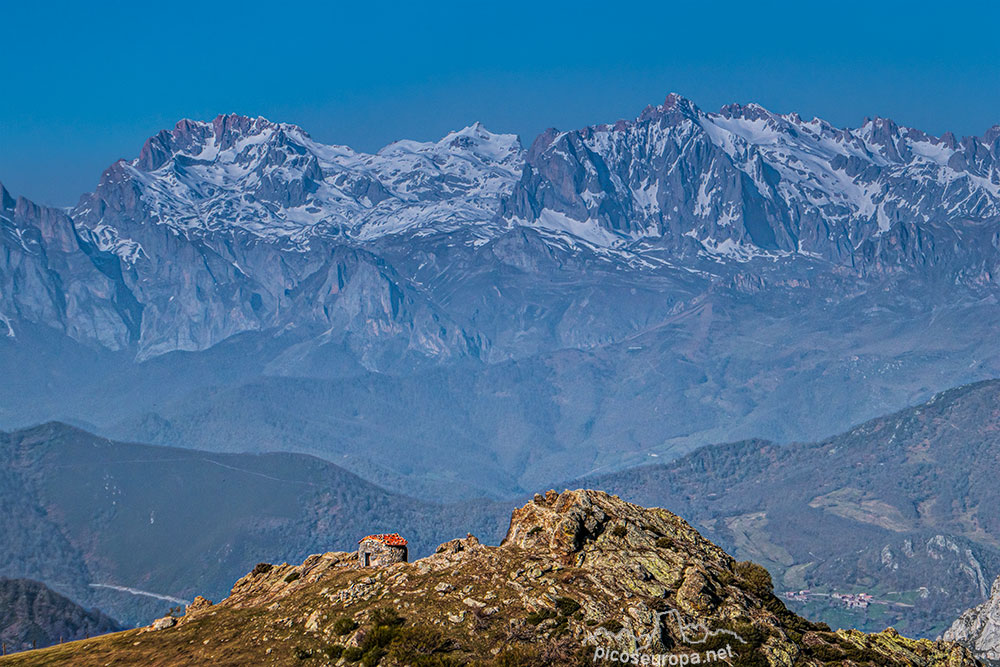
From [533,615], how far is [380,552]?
674 inches

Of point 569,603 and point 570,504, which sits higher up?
point 570,504

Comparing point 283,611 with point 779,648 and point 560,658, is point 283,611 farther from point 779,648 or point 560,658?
point 779,648

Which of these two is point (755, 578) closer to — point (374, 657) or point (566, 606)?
point (566, 606)

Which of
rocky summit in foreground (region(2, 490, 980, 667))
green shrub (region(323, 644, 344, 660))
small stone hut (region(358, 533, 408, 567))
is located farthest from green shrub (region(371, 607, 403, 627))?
small stone hut (region(358, 533, 408, 567))

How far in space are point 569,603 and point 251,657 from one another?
1916 cm

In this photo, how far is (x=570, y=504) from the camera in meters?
79.1

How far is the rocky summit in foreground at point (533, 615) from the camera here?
67062 mm

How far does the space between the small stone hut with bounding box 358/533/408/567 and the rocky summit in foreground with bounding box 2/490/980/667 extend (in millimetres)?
1503

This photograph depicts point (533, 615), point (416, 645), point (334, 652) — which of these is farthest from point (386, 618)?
point (533, 615)

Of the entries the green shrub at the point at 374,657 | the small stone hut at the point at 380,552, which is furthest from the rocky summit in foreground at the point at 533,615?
the small stone hut at the point at 380,552

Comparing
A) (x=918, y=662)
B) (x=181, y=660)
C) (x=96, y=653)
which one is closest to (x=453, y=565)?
(x=181, y=660)

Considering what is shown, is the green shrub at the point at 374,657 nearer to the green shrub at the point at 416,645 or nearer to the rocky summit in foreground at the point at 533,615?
the rocky summit in foreground at the point at 533,615

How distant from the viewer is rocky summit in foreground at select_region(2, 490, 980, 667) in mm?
67062

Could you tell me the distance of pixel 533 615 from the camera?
68125 mm
